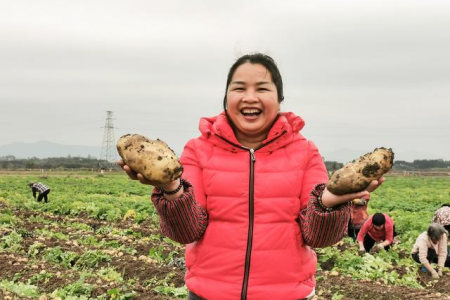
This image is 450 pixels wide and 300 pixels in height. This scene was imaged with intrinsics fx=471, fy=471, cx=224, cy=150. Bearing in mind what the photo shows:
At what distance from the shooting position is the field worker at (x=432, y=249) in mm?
7367

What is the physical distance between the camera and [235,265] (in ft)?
6.44

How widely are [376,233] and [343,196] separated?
23.6 ft


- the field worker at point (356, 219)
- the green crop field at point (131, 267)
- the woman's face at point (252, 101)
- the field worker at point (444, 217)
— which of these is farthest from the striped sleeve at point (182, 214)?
the field worker at point (356, 219)

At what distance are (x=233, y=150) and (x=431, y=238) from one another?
6516 mm

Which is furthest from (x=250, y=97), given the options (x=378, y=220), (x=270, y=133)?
(x=378, y=220)

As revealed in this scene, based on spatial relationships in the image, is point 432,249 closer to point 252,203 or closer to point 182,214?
point 252,203

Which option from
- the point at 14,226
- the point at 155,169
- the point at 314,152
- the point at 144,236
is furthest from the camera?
the point at 14,226

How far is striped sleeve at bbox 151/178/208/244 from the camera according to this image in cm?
188

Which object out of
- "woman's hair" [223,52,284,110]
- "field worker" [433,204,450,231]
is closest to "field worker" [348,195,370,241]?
"field worker" [433,204,450,231]

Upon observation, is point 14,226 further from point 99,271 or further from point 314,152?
point 314,152

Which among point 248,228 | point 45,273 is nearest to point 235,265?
point 248,228

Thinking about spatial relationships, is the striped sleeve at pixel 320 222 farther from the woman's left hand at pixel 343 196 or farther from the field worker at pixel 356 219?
the field worker at pixel 356 219

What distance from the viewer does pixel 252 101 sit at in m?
2.07

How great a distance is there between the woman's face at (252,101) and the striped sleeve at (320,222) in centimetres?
39
